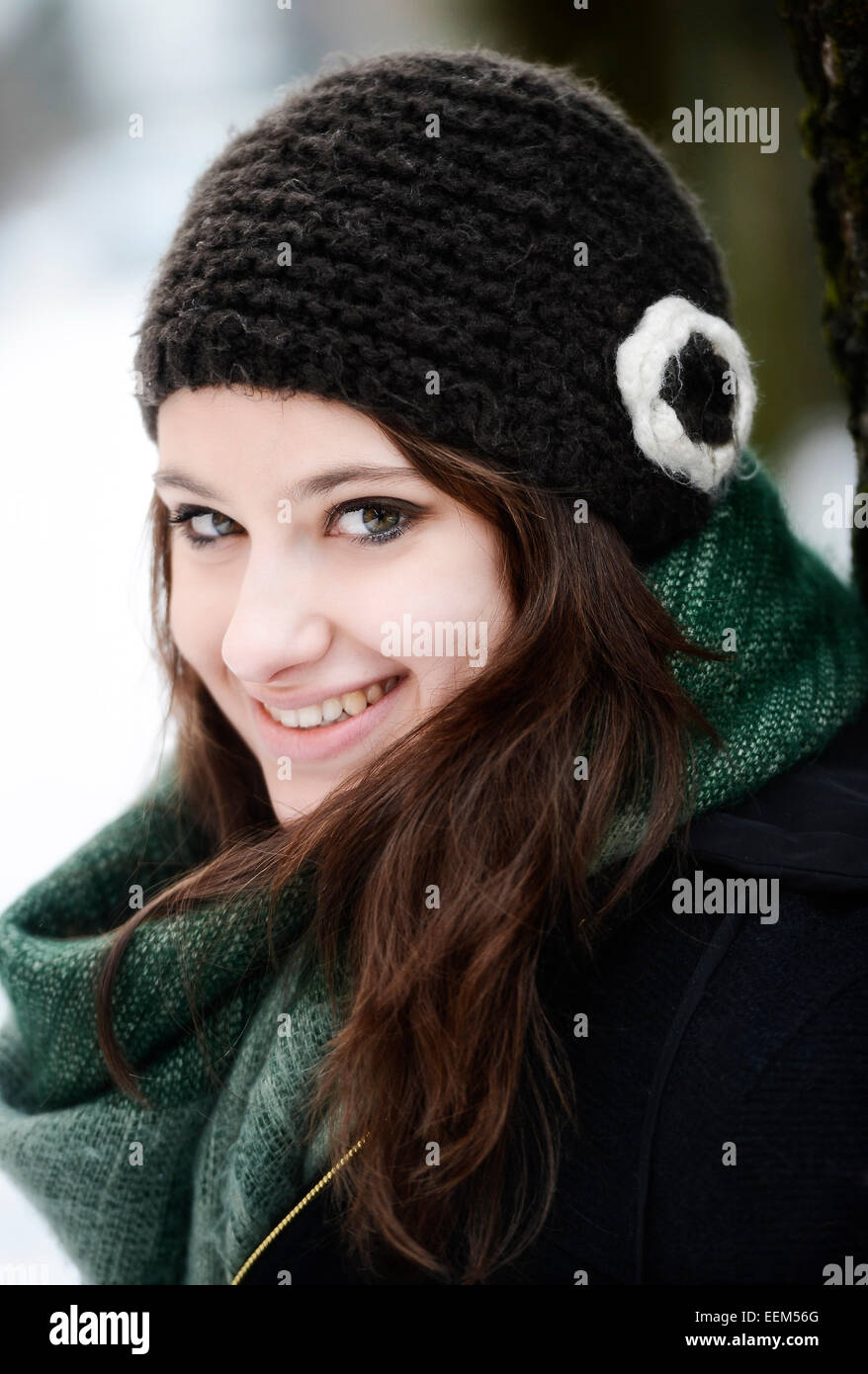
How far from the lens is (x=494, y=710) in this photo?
133 centimetres

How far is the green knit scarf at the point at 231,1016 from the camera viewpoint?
1382mm


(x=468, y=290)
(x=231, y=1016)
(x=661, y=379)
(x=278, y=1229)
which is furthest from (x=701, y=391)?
(x=278, y=1229)

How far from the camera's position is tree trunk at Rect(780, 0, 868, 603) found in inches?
59.6

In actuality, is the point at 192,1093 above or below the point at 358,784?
below

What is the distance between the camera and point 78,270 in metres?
2.75

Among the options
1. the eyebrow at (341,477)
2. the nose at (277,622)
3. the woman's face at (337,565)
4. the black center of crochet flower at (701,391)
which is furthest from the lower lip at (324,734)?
the black center of crochet flower at (701,391)

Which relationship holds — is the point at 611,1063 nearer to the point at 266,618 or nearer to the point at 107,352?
the point at 266,618

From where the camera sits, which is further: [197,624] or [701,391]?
[197,624]

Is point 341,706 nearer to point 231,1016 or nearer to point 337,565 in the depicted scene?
point 337,565

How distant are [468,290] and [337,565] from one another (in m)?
0.39

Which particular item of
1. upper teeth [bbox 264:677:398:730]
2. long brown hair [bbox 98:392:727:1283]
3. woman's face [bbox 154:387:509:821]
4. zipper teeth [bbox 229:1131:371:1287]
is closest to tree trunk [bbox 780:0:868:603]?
long brown hair [bbox 98:392:727:1283]

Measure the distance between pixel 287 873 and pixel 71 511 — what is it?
1.80m

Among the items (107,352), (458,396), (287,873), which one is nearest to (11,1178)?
(287,873)

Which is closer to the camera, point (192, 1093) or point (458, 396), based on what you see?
point (458, 396)
